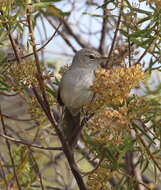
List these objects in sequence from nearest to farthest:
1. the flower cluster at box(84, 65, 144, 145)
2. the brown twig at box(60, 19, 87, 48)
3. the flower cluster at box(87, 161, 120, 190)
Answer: the flower cluster at box(84, 65, 144, 145) < the flower cluster at box(87, 161, 120, 190) < the brown twig at box(60, 19, 87, 48)

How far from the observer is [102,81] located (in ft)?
5.53

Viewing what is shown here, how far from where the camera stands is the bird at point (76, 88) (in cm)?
325

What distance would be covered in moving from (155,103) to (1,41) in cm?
116

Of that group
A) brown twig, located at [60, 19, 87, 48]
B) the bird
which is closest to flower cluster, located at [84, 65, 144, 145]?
the bird

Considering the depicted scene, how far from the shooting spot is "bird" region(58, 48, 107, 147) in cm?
325

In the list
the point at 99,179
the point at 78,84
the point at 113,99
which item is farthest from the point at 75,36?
the point at 113,99

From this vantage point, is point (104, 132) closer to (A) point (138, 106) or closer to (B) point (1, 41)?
(A) point (138, 106)

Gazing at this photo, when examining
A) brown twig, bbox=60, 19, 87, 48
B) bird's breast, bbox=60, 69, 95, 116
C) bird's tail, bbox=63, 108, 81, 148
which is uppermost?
brown twig, bbox=60, 19, 87, 48

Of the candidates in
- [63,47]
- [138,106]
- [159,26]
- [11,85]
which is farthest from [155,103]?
[63,47]

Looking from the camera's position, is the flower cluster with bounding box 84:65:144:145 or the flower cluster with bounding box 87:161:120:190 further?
the flower cluster with bounding box 87:161:120:190

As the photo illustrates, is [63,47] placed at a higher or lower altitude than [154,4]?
lower

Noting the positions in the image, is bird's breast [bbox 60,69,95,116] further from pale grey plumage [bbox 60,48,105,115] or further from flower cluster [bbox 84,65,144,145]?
flower cluster [bbox 84,65,144,145]

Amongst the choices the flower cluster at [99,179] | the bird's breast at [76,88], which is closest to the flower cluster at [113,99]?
the flower cluster at [99,179]

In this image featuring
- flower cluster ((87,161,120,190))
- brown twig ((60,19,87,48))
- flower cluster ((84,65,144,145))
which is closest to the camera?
flower cluster ((84,65,144,145))
